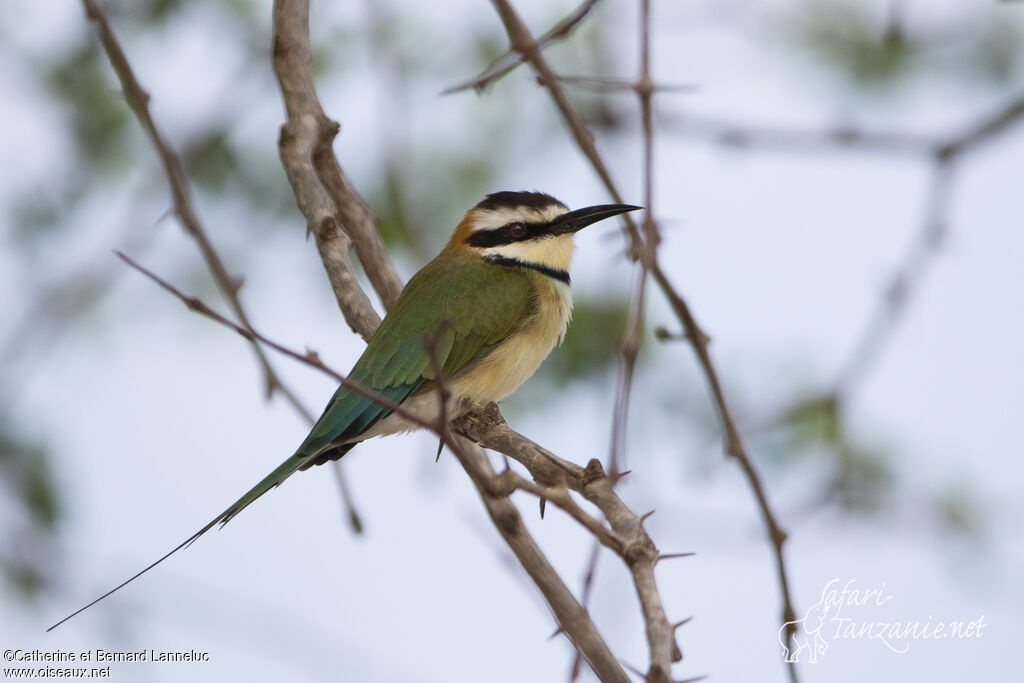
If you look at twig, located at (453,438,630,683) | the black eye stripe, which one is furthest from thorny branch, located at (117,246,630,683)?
the black eye stripe

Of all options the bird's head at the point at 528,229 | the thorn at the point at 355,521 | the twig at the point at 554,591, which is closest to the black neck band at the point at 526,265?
the bird's head at the point at 528,229

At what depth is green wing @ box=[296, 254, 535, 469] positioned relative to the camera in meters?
3.56

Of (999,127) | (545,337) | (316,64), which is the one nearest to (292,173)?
(545,337)

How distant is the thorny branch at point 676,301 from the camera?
3.03 m

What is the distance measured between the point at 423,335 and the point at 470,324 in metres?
0.54

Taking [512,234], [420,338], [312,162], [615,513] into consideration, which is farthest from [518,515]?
[512,234]

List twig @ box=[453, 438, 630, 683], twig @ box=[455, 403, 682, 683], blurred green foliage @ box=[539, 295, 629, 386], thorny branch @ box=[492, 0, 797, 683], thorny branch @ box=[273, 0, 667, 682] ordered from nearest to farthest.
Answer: twig @ box=[455, 403, 682, 683] → twig @ box=[453, 438, 630, 683] → thorny branch @ box=[492, 0, 797, 683] → thorny branch @ box=[273, 0, 667, 682] → blurred green foliage @ box=[539, 295, 629, 386]

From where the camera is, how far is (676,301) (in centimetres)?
319

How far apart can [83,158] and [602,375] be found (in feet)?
8.60

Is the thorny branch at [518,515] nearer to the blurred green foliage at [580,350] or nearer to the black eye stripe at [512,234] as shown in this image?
the black eye stripe at [512,234]

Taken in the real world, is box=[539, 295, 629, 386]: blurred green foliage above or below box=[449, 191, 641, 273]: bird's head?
above

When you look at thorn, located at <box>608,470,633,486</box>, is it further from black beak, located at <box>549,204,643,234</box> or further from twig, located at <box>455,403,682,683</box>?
black beak, located at <box>549,204,643,234</box>

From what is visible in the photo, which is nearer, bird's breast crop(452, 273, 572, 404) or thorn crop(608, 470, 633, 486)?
thorn crop(608, 470, 633, 486)

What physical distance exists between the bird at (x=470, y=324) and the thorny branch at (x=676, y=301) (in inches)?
18.4
